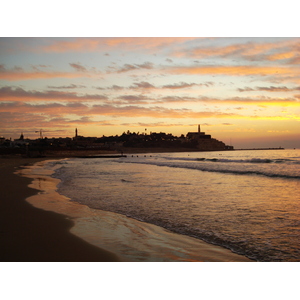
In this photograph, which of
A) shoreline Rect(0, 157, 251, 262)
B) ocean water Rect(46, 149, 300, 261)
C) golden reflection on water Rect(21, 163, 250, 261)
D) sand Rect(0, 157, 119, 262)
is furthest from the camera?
ocean water Rect(46, 149, 300, 261)

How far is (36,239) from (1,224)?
1.67 m

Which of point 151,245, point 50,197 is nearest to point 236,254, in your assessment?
point 151,245

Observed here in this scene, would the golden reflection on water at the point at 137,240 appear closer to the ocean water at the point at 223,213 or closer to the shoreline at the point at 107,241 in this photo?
the shoreline at the point at 107,241

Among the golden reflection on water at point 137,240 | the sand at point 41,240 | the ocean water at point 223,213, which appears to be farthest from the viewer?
the ocean water at point 223,213

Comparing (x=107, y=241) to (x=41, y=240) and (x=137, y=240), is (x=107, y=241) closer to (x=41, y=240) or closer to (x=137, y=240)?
(x=137, y=240)

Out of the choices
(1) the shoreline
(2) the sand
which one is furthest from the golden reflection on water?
(2) the sand

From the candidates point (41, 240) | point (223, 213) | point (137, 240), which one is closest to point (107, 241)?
point (137, 240)

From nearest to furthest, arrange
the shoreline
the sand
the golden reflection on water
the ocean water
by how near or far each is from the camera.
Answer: the sand, the shoreline, the golden reflection on water, the ocean water

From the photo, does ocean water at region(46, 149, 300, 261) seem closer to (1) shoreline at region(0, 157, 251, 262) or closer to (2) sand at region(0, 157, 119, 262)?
(1) shoreline at region(0, 157, 251, 262)

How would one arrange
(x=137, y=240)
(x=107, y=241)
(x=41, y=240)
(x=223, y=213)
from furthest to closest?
(x=223, y=213) < (x=137, y=240) < (x=107, y=241) < (x=41, y=240)

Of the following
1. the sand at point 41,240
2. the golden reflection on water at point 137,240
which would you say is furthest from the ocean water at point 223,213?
the sand at point 41,240

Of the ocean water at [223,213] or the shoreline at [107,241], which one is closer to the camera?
the shoreline at [107,241]
